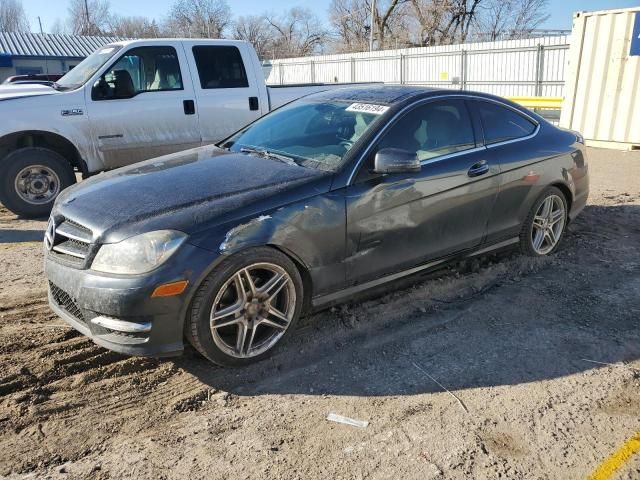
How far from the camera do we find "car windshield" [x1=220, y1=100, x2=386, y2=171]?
4043 millimetres

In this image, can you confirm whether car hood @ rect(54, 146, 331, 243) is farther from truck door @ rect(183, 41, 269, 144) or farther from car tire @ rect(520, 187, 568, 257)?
truck door @ rect(183, 41, 269, 144)

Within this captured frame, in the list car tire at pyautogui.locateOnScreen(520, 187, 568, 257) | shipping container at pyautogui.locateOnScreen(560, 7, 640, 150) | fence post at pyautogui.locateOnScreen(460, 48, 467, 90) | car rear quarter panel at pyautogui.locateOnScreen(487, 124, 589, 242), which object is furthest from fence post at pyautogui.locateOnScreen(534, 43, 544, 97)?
car tire at pyautogui.locateOnScreen(520, 187, 568, 257)

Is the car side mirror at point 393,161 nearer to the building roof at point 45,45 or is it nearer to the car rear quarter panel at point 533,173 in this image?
the car rear quarter panel at point 533,173

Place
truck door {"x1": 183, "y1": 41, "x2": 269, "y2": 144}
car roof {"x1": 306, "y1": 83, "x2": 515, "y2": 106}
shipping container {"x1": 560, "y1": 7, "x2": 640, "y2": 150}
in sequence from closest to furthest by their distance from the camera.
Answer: car roof {"x1": 306, "y1": 83, "x2": 515, "y2": 106} < truck door {"x1": 183, "y1": 41, "x2": 269, "y2": 144} < shipping container {"x1": 560, "y1": 7, "x2": 640, "y2": 150}

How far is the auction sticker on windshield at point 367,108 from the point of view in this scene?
13.8 ft

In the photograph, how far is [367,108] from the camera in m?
4.30

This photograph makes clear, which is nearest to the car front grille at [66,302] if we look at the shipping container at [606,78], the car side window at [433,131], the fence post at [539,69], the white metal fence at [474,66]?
the car side window at [433,131]

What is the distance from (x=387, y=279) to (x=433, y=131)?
1.22 meters

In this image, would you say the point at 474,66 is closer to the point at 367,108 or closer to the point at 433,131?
the point at 433,131

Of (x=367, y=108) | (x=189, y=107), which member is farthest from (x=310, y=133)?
(x=189, y=107)

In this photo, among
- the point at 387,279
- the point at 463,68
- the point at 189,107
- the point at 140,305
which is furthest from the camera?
the point at 463,68

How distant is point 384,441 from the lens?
2852mm

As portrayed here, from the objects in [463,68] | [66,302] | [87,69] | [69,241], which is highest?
[87,69]

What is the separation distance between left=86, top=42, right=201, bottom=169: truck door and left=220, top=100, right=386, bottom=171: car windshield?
3.05 metres
